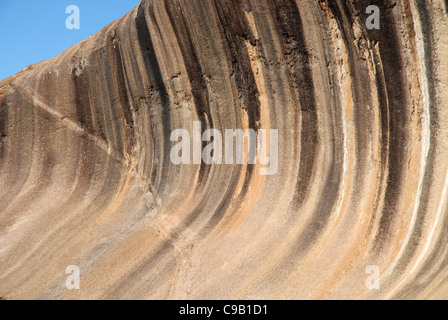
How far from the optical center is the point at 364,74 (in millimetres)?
5613

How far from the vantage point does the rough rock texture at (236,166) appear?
16.6ft

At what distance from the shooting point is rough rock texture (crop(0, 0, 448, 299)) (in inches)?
199

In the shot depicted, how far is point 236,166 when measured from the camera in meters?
6.19

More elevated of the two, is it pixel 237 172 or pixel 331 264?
pixel 237 172

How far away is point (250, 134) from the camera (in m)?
6.21

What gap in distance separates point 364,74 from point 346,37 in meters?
0.43

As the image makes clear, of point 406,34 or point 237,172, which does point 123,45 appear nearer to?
point 237,172

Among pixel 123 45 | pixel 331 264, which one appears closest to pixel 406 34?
pixel 331 264
